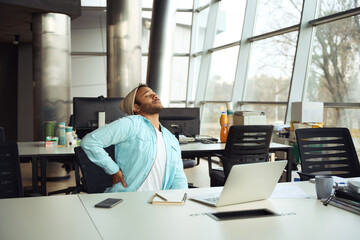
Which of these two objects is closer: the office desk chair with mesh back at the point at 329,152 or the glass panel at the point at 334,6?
the office desk chair with mesh back at the point at 329,152

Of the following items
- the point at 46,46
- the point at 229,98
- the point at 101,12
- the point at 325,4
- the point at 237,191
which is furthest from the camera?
the point at 101,12

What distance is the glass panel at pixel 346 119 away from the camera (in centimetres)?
484

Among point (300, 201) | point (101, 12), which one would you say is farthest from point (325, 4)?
point (101, 12)

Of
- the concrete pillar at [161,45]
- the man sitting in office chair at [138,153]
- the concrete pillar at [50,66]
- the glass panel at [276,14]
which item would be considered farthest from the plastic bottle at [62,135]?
the concrete pillar at [161,45]

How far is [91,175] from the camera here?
2.50 metres

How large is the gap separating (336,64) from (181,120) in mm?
2263

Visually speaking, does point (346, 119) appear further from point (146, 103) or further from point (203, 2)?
point (203, 2)

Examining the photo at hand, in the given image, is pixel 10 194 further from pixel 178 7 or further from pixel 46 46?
pixel 178 7

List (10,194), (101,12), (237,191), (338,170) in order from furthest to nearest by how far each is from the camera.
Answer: (101,12) < (338,170) < (10,194) < (237,191)

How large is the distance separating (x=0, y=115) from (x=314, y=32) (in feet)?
24.6

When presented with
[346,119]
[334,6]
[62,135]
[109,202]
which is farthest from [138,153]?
[334,6]

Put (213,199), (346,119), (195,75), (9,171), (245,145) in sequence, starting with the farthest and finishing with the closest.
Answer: (195,75)
(346,119)
(245,145)
(9,171)
(213,199)

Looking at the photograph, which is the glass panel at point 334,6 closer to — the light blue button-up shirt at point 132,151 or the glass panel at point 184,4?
the light blue button-up shirt at point 132,151

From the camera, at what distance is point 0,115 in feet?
31.4
